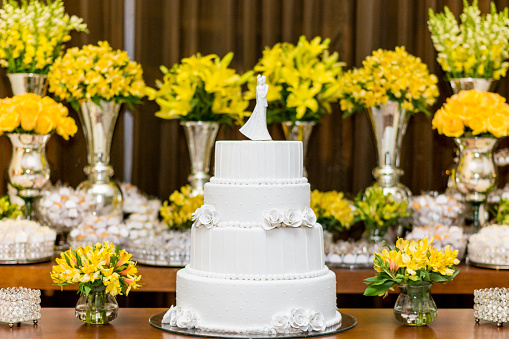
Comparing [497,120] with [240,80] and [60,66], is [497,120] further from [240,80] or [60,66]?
[60,66]

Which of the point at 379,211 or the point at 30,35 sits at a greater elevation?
the point at 30,35

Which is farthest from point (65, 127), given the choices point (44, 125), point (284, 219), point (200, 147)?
point (284, 219)

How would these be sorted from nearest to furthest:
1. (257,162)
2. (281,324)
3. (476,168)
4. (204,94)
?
(281,324)
(257,162)
(476,168)
(204,94)

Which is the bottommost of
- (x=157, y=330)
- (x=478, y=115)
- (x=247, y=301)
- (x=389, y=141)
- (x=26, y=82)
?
(x=157, y=330)

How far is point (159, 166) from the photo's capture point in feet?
13.9

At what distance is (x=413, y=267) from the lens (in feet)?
8.32

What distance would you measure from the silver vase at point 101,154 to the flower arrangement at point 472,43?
4.73ft

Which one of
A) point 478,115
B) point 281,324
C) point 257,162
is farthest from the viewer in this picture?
point 478,115

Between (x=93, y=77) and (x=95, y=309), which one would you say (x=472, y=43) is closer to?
(x=93, y=77)

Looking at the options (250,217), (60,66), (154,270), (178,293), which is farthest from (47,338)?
(60,66)

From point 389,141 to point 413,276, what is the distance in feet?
4.25

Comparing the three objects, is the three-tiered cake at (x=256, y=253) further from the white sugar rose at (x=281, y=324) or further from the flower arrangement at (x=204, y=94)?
the flower arrangement at (x=204, y=94)

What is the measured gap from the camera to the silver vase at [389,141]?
3.73 m

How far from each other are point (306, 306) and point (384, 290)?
0.25 metres
